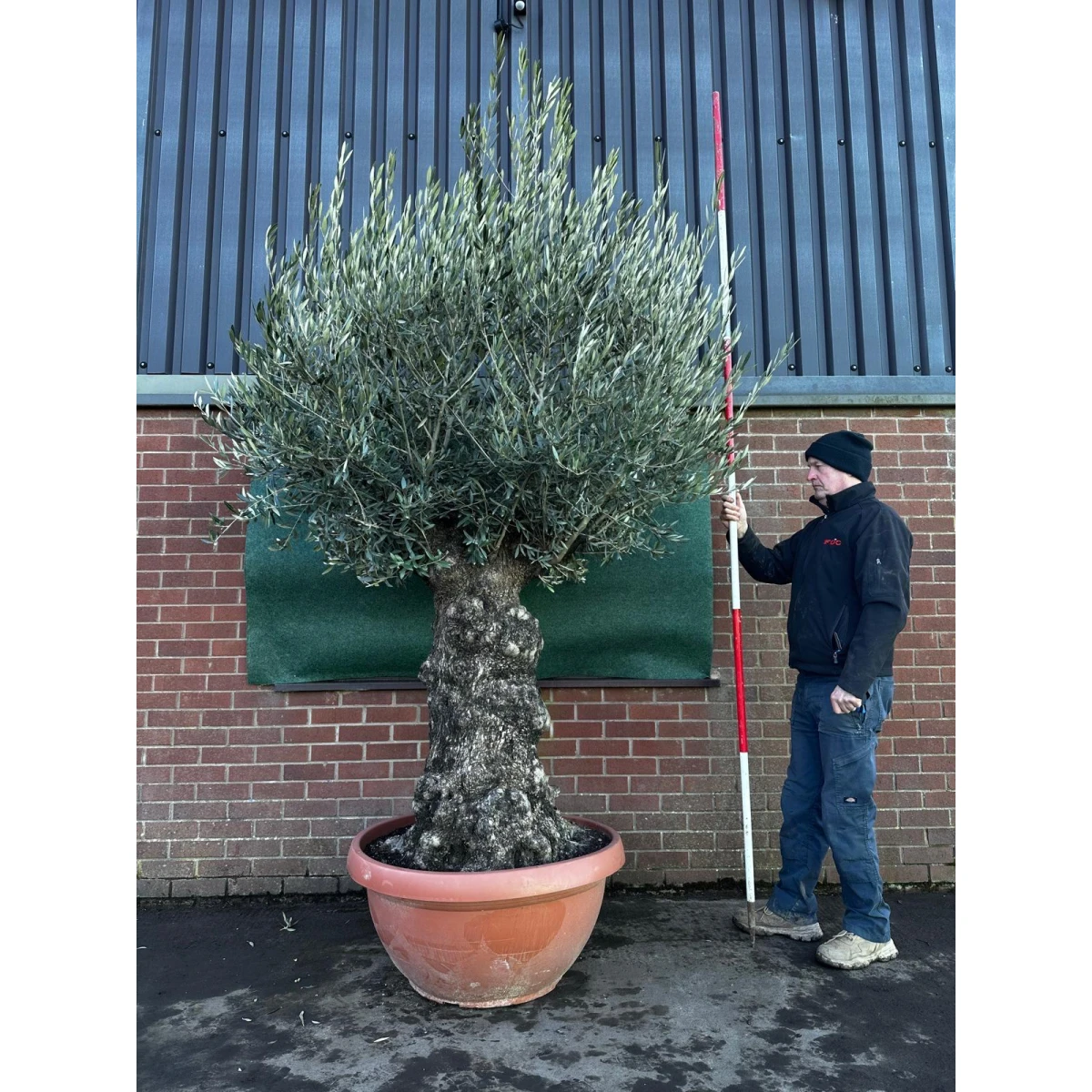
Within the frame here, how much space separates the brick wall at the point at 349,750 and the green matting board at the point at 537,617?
13 centimetres

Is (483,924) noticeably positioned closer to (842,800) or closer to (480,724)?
(480,724)

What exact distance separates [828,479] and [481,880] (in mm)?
2285

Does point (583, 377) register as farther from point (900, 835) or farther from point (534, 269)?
point (900, 835)

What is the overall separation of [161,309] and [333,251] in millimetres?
1922

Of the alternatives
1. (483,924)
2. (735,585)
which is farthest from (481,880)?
(735,585)

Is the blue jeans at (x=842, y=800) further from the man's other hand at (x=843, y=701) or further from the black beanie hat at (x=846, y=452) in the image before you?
the black beanie hat at (x=846, y=452)

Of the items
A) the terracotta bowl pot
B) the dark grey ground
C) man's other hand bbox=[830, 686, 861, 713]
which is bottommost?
the dark grey ground

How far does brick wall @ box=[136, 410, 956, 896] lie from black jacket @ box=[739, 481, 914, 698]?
71cm

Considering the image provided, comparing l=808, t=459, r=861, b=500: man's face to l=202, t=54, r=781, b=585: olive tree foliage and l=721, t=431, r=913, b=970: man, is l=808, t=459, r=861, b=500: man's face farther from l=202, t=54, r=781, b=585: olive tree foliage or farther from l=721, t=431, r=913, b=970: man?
l=202, t=54, r=781, b=585: olive tree foliage

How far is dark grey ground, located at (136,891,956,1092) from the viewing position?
2.79 meters

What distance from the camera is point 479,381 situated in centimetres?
326

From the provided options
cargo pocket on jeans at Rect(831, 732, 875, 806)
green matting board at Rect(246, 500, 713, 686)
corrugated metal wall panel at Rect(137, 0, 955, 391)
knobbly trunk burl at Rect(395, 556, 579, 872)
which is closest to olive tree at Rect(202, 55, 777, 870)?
knobbly trunk burl at Rect(395, 556, 579, 872)

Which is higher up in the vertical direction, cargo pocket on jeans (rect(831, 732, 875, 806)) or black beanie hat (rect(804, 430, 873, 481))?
black beanie hat (rect(804, 430, 873, 481))

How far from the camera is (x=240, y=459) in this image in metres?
3.71
